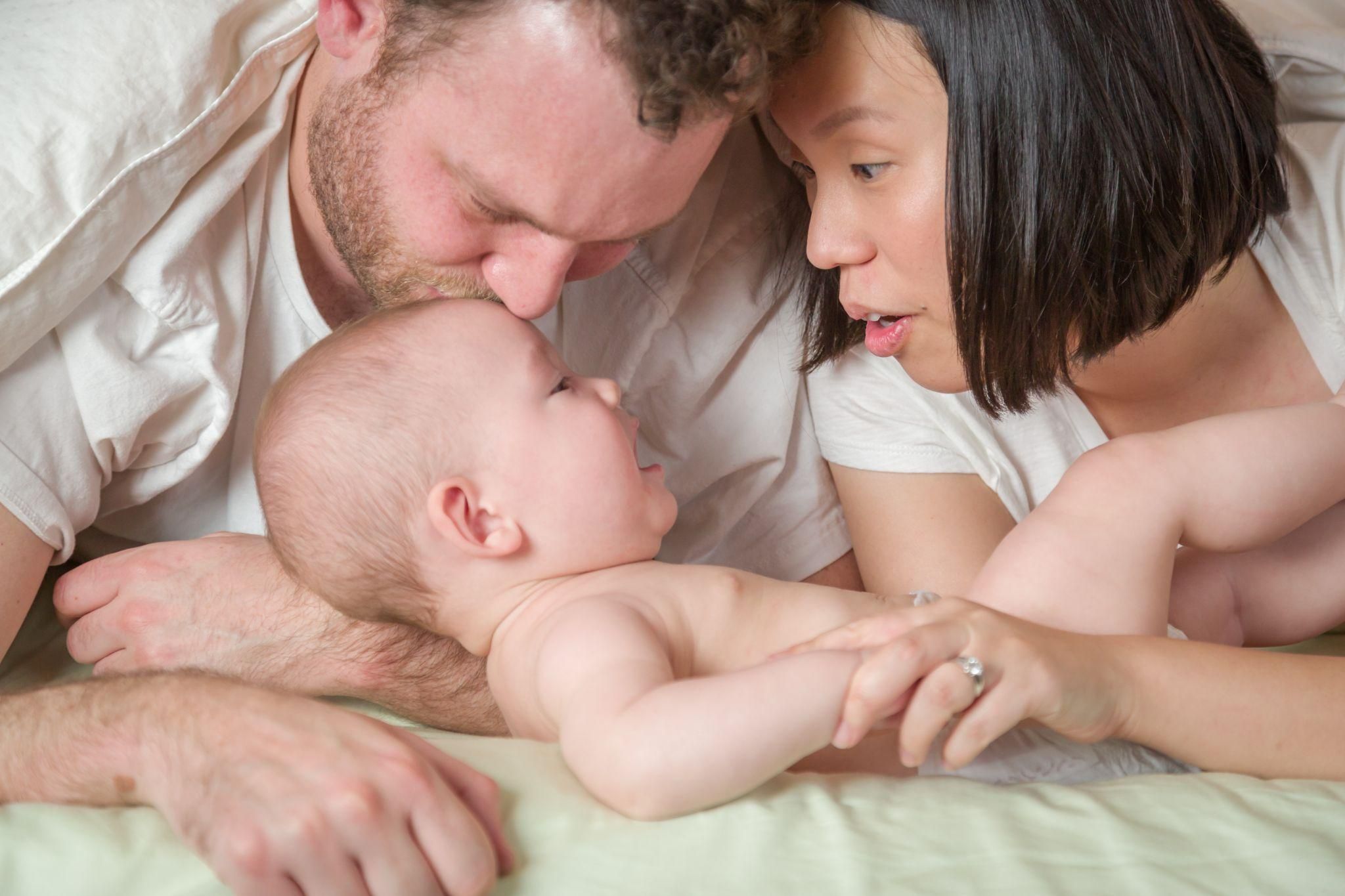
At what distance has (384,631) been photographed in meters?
1.37

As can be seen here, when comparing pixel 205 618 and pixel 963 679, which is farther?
pixel 205 618

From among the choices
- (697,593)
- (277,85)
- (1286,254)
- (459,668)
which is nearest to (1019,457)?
(1286,254)

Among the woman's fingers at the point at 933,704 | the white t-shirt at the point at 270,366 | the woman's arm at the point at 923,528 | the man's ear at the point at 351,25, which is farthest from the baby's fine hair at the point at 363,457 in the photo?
the woman's arm at the point at 923,528

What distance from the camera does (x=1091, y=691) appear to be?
948 mm

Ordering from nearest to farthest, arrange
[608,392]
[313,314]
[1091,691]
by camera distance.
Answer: [1091,691] < [608,392] < [313,314]

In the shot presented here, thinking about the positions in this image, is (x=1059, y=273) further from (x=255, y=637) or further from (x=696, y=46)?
(x=255, y=637)

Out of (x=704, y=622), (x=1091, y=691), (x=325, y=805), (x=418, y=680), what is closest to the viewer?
(x=325, y=805)

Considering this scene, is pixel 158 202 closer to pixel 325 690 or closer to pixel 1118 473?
pixel 325 690

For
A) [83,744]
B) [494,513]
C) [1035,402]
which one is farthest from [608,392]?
[1035,402]

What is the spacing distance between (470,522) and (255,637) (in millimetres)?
443

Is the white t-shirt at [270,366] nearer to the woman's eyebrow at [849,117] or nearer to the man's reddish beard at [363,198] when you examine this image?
the man's reddish beard at [363,198]

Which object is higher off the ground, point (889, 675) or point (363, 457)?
point (363, 457)

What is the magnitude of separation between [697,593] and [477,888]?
1.26ft

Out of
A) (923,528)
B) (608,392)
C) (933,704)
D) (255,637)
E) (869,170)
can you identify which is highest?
(869,170)
